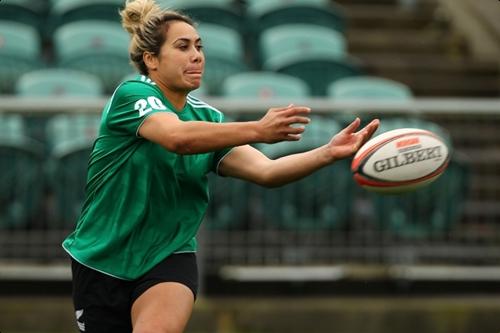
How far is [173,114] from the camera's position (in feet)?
17.0

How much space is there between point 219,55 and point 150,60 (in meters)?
6.10

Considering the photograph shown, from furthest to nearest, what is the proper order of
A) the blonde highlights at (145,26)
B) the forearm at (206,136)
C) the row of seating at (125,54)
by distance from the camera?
the row of seating at (125,54) < the blonde highlights at (145,26) < the forearm at (206,136)

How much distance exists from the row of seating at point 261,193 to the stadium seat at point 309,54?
217 cm

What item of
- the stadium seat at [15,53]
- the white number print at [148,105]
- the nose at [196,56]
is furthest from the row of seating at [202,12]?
the white number print at [148,105]

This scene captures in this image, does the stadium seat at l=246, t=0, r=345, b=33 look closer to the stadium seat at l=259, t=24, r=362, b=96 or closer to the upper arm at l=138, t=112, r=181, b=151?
the stadium seat at l=259, t=24, r=362, b=96

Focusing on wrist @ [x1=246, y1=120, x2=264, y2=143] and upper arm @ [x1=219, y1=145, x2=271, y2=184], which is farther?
upper arm @ [x1=219, y1=145, x2=271, y2=184]

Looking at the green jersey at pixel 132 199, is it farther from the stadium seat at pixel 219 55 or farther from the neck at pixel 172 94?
the stadium seat at pixel 219 55

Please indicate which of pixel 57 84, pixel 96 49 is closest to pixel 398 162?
pixel 57 84

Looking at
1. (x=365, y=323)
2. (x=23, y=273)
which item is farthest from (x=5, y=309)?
(x=365, y=323)

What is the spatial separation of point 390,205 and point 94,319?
4414 millimetres

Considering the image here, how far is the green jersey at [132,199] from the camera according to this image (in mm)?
5344

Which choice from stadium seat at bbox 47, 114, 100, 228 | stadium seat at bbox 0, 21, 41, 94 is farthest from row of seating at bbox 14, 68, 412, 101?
stadium seat at bbox 47, 114, 100, 228

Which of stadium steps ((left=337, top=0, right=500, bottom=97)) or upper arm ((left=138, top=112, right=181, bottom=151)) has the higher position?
stadium steps ((left=337, top=0, right=500, bottom=97))

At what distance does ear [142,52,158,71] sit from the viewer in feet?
17.9
